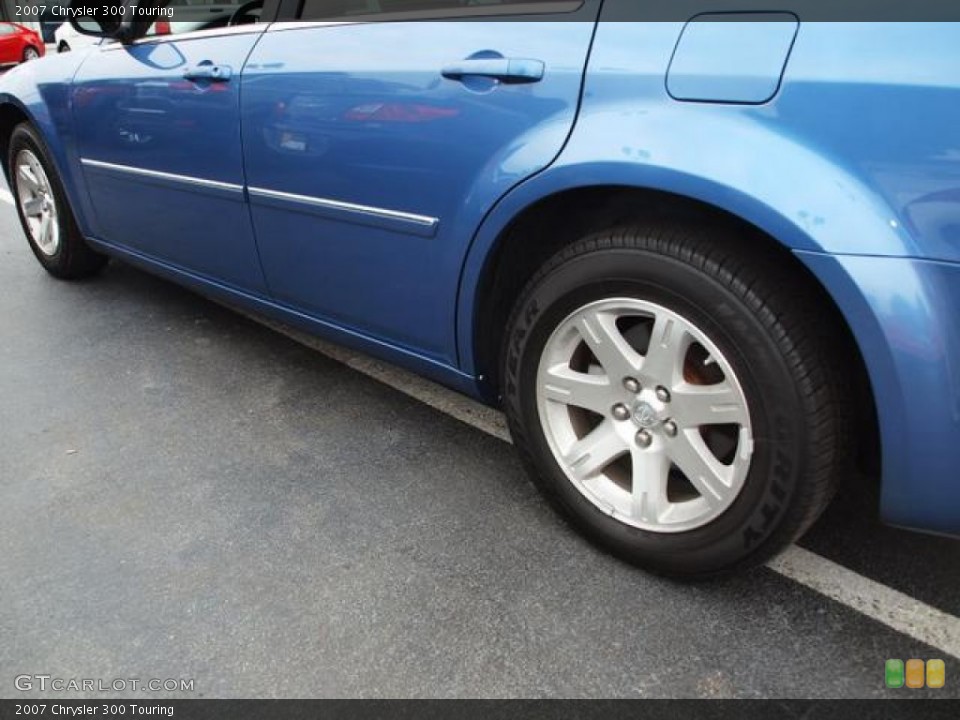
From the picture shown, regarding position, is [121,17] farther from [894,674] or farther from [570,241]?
[894,674]

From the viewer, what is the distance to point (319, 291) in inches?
102

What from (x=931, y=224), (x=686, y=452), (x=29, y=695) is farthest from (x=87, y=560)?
(x=931, y=224)

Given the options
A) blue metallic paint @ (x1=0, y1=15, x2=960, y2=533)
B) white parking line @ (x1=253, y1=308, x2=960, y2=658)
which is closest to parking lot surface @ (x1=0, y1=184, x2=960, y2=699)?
white parking line @ (x1=253, y1=308, x2=960, y2=658)

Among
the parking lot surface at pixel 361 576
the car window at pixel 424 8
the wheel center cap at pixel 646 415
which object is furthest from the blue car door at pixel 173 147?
the wheel center cap at pixel 646 415

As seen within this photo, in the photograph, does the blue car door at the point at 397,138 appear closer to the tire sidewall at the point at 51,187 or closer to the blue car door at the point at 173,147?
the blue car door at the point at 173,147

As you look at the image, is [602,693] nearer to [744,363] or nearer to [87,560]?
[744,363]

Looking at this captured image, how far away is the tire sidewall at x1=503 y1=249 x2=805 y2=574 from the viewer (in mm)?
1657

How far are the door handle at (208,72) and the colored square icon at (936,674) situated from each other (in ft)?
8.18

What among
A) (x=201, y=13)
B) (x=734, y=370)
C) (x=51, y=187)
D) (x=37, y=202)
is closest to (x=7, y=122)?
(x=37, y=202)

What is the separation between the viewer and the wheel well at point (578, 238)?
1.67m

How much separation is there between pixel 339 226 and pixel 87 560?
1145 millimetres

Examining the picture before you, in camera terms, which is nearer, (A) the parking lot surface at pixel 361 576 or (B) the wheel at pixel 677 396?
(B) the wheel at pixel 677 396

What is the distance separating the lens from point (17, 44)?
19.1m

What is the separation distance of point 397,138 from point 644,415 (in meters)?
0.95
